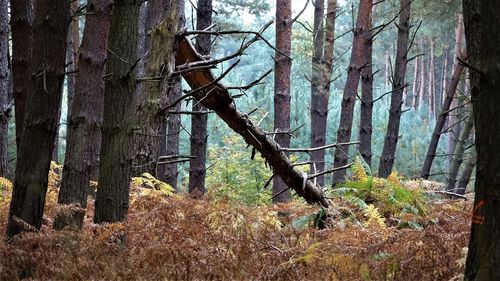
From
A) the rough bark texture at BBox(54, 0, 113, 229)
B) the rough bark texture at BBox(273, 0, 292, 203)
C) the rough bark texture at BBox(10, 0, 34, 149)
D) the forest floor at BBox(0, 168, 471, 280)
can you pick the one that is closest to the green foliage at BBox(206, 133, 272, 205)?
the rough bark texture at BBox(273, 0, 292, 203)

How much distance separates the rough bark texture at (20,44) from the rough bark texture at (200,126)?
326 centimetres

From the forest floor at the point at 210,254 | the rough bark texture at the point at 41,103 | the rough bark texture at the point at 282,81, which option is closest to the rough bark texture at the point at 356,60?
the rough bark texture at the point at 282,81

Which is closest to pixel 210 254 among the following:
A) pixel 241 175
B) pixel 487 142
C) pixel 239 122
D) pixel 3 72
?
pixel 487 142

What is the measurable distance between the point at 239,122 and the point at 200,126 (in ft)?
14.0

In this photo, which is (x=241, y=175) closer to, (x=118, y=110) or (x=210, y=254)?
(x=118, y=110)

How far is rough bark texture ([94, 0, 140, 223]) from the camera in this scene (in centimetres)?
382

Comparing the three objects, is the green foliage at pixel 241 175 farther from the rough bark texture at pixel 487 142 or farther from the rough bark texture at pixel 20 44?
the rough bark texture at pixel 487 142

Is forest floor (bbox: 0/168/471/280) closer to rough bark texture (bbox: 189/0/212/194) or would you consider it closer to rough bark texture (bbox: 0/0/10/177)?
rough bark texture (bbox: 0/0/10/177)

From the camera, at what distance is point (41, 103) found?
3.45 metres

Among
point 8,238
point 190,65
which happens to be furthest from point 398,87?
point 8,238

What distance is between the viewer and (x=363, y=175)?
639 centimetres

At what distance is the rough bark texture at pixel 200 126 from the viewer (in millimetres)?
9141

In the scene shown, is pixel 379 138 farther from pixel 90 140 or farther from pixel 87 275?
pixel 87 275

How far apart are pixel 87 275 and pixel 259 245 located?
124cm
